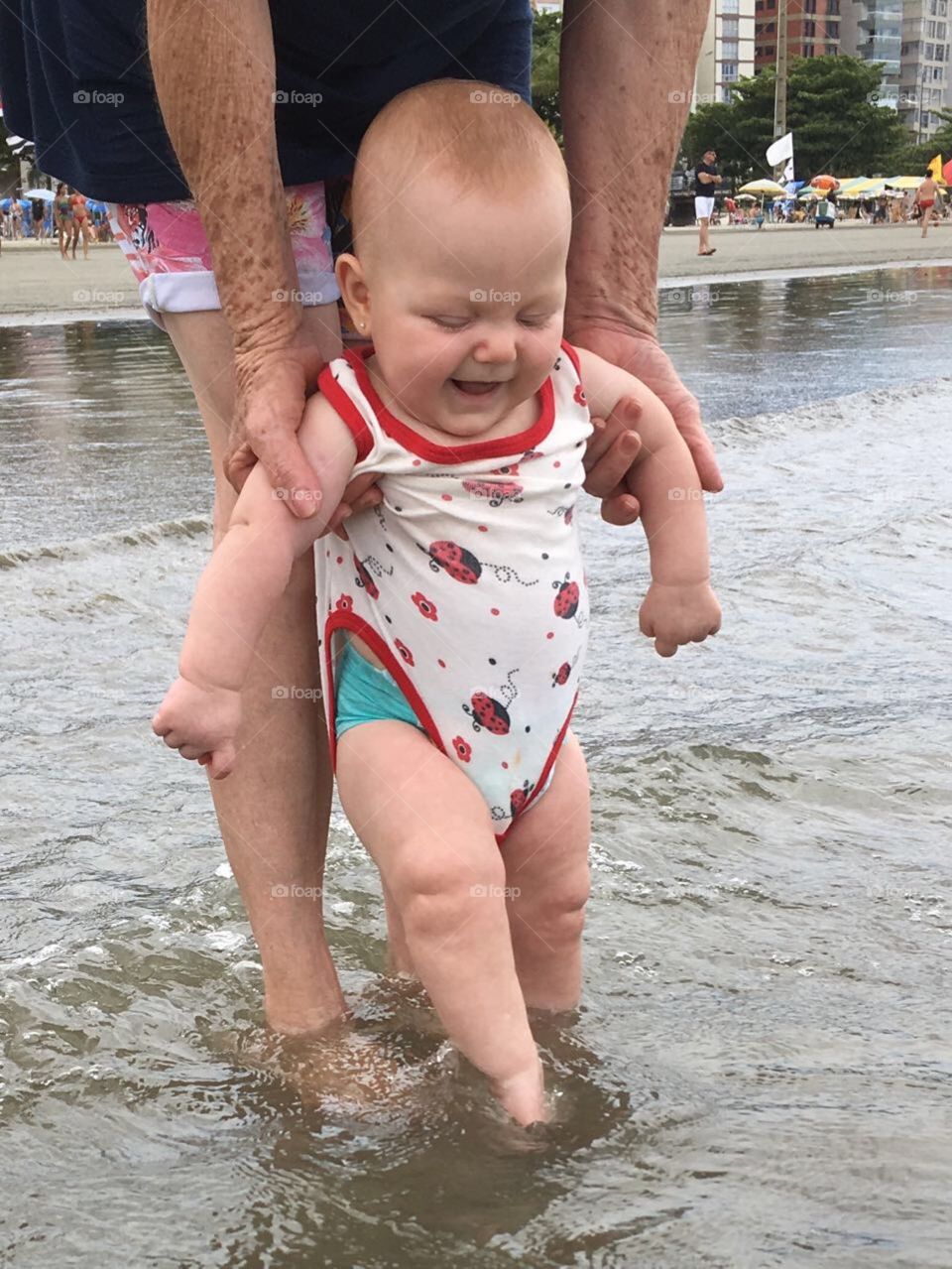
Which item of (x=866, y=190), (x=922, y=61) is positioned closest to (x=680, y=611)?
(x=866, y=190)

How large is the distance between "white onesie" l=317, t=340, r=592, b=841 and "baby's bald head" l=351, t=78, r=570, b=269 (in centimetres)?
20

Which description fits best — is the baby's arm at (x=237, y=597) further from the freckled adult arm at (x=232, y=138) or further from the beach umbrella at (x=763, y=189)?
the beach umbrella at (x=763, y=189)

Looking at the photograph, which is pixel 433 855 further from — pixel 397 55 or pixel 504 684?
pixel 397 55

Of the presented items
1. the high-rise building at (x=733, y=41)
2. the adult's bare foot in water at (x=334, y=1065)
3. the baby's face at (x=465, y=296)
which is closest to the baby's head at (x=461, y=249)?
the baby's face at (x=465, y=296)

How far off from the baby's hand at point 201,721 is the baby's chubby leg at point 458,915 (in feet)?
0.69

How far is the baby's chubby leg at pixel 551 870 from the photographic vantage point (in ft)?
6.98

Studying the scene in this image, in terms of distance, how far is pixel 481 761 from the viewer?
6.73 ft

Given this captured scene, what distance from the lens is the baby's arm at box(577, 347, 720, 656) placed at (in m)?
2.22

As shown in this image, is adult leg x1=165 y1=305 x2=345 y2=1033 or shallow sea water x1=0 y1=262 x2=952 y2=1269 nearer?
shallow sea water x1=0 y1=262 x2=952 y2=1269

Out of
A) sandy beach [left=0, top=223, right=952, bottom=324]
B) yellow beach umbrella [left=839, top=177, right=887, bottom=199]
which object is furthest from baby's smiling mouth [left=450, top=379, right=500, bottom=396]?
yellow beach umbrella [left=839, top=177, right=887, bottom=199]

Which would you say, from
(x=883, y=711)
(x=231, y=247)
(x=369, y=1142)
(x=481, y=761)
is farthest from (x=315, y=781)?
(x=883, y=711)

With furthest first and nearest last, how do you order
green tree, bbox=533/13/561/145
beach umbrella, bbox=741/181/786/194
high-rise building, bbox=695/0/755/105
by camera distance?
high-rise building, bbox=695/0/755/105, beach umbrella, bbox=741/181/786/194, green tree, bbox=533/13/561/145

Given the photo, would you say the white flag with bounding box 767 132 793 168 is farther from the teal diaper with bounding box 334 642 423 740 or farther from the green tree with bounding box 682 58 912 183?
the teal diaper with bounding box 334 642 423 740

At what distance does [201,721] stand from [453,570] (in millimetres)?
367
